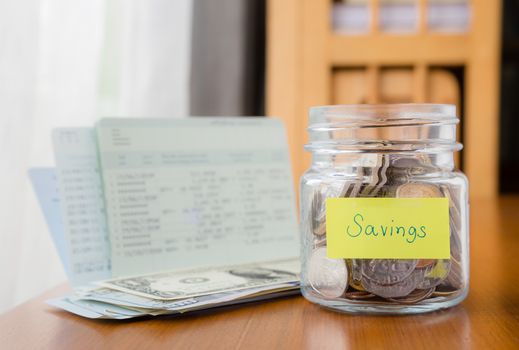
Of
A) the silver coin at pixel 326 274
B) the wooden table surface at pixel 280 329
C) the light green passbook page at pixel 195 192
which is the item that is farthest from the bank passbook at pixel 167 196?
the silver coin at pixel 326 274

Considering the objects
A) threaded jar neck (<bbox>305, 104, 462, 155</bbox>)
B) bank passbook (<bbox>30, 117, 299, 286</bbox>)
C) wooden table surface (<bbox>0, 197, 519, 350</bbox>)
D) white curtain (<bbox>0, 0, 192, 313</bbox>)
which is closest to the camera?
wooden table surface (<bbox>0, 197, 519, 350</bbox>)

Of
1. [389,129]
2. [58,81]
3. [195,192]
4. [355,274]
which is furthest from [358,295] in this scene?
[58,81]

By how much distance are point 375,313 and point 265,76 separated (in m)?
1.80

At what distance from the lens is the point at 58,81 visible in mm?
1302

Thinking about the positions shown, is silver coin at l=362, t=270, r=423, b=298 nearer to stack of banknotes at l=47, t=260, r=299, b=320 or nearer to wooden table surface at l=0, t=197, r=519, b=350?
wooden table surface at l=0, t=197, r=519, b=350

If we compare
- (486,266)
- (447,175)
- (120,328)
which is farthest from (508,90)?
(120,328)

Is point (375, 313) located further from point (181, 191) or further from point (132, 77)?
point (132, 77)

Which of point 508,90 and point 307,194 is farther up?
point 508,90

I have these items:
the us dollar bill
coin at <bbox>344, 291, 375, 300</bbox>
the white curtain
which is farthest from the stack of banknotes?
the white curtain

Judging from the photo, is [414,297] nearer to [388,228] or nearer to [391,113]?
[388,228]

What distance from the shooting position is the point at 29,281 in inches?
47.7

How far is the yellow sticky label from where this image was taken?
0.65 m

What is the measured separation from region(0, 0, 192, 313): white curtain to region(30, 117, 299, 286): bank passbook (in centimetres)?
25

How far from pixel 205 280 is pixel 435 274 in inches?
10.1
